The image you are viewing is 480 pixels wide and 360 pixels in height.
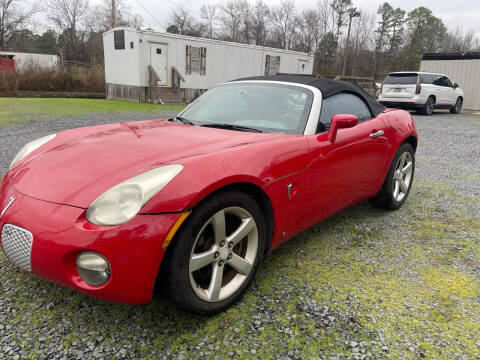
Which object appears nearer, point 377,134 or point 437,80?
point 377,134

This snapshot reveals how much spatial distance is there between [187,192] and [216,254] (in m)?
0.43

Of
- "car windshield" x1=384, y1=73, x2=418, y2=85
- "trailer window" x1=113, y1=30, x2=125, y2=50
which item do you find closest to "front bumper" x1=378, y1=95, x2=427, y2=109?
"car windshield" x1=384, y1=73, x2=418, y2=85

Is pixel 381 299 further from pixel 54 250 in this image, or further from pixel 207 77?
pixel 207 77

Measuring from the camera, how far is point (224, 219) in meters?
1.91

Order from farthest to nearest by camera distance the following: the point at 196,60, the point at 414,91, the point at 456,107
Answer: the point at 196,60
the point at 456,107
the point at 414,91

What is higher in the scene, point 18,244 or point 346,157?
point 346,157

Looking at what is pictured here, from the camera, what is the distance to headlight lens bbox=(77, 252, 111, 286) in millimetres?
1607

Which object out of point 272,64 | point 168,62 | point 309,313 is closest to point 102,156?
point 309,313

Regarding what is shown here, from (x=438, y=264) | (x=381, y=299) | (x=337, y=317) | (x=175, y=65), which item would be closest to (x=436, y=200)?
(x=438, y=264)

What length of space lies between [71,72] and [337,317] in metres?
23.6

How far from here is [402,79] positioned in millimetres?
14039

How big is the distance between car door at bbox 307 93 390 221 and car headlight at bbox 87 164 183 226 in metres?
1.17

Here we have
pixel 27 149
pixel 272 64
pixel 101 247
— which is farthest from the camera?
pixel 272 64

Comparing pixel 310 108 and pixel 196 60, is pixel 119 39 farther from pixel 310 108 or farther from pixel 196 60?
pixel 310 108
